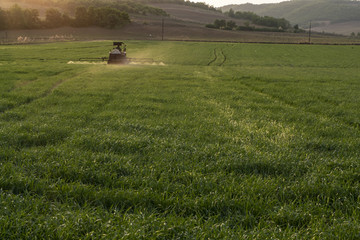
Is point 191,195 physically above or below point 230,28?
below

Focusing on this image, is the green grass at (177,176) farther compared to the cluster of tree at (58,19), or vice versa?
the cluster of tree at (58,19)

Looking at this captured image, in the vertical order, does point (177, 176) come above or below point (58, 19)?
below

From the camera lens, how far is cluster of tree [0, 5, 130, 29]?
113762 mm

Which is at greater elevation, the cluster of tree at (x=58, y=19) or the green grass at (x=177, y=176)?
the cluster of tree at (x=58, y=19)

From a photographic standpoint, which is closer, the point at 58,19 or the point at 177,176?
the point at 177,176

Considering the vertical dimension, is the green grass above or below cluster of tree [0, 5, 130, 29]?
below

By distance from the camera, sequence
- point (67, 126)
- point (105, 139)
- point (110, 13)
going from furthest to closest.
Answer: point (110, 13), point (67, 126), point (105, 139)

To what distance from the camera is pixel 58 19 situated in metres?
122

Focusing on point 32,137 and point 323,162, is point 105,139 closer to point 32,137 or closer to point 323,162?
point 32,137

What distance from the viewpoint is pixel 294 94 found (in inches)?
575

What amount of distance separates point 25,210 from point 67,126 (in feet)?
14.6

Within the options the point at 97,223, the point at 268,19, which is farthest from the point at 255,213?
the point at 268,19

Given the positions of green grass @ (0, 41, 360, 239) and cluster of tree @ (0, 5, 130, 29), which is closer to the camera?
green grass @ (0, 41, 360, 239)

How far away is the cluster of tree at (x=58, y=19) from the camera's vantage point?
373 feet
